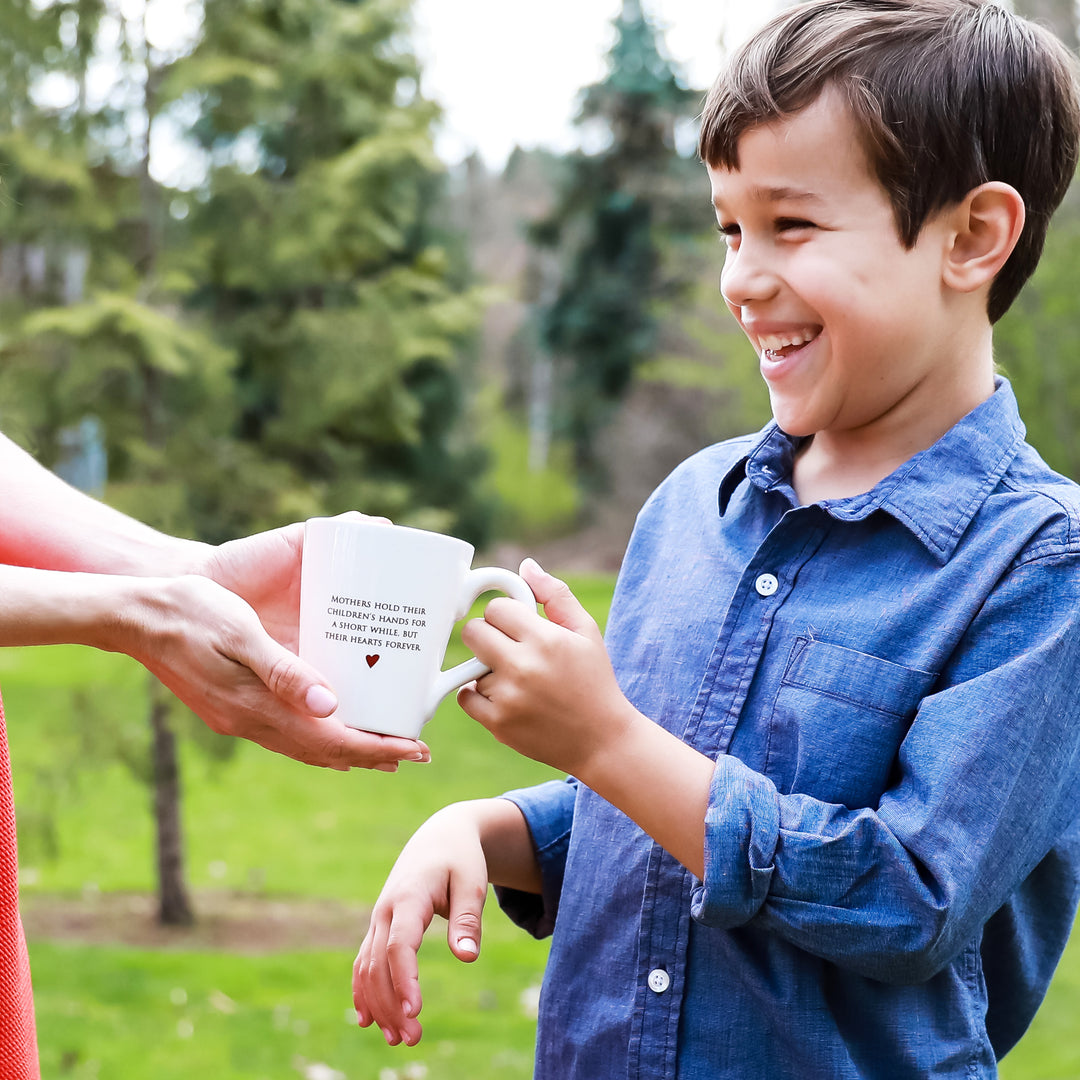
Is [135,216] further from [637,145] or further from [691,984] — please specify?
[637,145]

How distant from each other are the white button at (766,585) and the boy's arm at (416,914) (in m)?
0.45

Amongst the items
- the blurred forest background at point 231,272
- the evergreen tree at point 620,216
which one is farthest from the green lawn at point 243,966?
the evergreen tree at point 620,216

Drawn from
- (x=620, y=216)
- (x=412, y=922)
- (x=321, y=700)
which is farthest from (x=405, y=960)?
(x=620, y=216)

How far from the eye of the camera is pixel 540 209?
59.0 feet

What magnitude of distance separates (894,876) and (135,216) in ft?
16.0

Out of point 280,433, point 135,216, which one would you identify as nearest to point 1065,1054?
point 280,433

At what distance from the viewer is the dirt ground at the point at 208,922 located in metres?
5.06

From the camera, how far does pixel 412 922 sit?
131 centimetres

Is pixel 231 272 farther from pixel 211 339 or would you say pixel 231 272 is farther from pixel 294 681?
pixel 294 681

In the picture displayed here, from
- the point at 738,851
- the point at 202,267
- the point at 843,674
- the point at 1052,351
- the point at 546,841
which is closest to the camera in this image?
the point at 738,851

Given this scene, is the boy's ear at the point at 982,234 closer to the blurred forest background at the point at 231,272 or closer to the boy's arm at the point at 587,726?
the boy's arm at the point at 587,726

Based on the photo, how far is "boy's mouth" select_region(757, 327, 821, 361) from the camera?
135 cm

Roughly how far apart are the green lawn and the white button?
9.69ft

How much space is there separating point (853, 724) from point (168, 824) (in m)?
4.50
